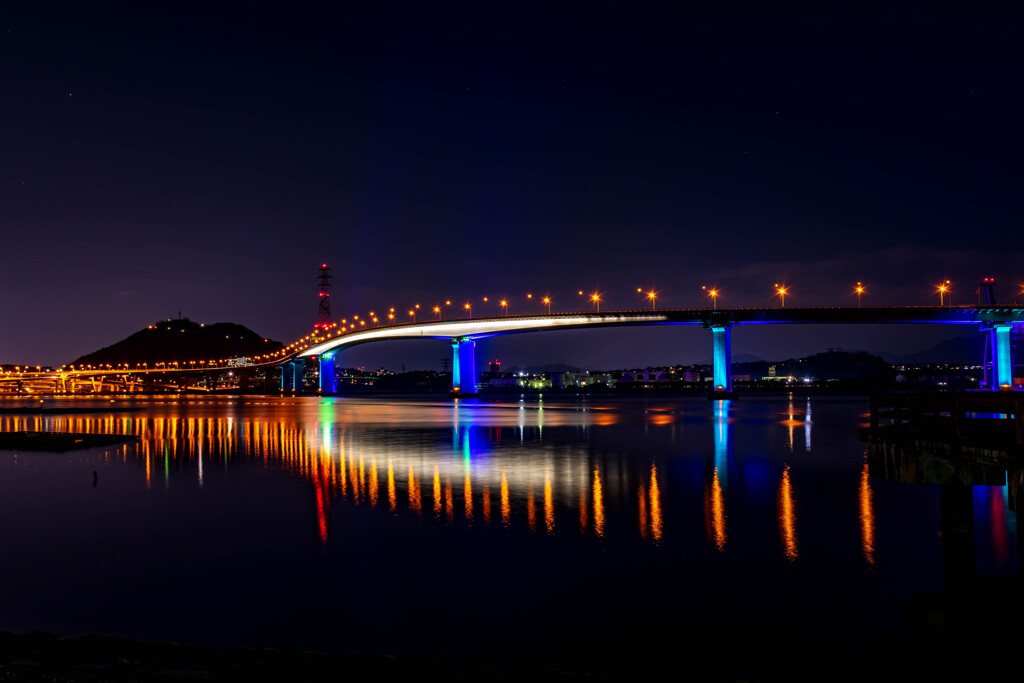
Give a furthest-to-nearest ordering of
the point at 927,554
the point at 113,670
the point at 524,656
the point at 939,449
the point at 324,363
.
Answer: the point at 324,363, the point at 927,554, the point at 939,449, the point at 524,656, the point at 113,670

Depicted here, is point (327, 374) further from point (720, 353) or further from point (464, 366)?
point (720, 353)

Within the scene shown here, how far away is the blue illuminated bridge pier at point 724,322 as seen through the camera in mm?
121688

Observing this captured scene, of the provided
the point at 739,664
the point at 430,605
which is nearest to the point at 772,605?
the point at 739,664

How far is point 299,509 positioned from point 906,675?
14817 millimetres

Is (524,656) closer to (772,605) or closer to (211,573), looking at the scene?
(772,605)

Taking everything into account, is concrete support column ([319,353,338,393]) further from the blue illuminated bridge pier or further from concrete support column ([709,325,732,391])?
concrete support column ([709,325,732,391])

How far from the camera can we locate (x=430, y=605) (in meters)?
11.3

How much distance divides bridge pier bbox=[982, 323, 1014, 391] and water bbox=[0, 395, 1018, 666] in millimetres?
106986

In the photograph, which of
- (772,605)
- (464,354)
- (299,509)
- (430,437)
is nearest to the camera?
(772,605)

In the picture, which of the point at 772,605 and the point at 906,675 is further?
the point at 772,605

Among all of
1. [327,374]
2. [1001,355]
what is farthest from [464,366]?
[1001,355]

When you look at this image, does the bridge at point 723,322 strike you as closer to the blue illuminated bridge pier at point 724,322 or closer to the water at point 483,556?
the blue illuminated bridge pier at point 724,322

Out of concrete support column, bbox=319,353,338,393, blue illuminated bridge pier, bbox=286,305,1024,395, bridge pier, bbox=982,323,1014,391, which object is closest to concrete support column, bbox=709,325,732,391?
blue illuminated bridge pier, bbox=286,305,1024,395

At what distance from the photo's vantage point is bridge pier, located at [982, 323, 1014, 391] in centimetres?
11675
